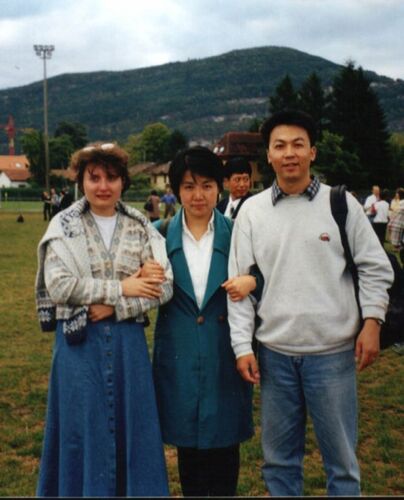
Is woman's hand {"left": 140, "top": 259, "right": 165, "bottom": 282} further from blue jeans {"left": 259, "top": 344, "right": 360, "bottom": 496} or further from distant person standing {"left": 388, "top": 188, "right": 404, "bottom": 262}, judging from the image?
distant person standing {"left": 388, "top": 188, "right": 404, "bottom": 262}

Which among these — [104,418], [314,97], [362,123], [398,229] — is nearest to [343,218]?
[104,418]

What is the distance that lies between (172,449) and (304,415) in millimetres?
2017

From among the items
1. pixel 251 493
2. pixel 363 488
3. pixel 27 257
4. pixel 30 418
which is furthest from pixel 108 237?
pixel 27 257

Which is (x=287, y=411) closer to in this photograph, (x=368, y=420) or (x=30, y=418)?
(x=368, y=420)

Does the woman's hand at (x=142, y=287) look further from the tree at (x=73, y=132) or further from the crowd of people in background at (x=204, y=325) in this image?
the tree at (x=73, y=132)

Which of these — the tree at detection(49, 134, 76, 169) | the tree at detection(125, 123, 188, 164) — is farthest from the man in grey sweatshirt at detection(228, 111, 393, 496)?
the tree at detection(125, 123, 188, 164)

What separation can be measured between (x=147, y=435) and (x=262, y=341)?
0.67m

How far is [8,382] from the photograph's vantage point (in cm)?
618

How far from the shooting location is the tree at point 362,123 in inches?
1996

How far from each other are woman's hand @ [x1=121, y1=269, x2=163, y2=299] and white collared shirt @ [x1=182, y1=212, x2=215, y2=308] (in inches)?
10.1

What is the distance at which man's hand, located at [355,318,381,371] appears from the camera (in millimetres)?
2738

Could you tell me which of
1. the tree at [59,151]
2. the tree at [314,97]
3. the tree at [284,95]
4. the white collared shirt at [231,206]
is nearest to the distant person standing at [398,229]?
the white collared shirt at [231,206]

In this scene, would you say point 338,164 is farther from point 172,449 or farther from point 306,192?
point 306,192

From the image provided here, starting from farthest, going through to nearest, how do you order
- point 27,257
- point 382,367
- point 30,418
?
point 27,257, point 382,367, point 30,418
